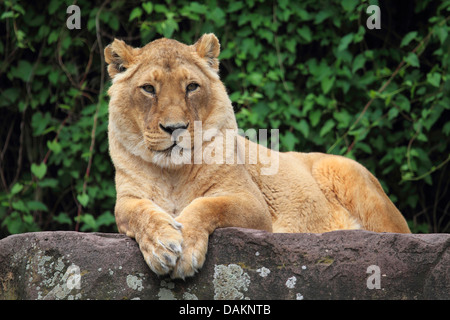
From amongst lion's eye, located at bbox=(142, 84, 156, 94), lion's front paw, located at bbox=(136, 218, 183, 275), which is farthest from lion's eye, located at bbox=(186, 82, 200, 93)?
lion's front paw, located at bbox=(136, 218, 183, 275)

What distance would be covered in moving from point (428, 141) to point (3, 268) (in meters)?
4.26

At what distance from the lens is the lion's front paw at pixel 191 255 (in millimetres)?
2947

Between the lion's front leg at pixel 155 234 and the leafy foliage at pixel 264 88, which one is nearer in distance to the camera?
→ the lion's front leg at pixel 155 234

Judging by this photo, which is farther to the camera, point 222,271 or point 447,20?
point 447,20

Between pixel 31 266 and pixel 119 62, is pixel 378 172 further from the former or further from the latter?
pixel 31 266

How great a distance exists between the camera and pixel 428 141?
6090 mm

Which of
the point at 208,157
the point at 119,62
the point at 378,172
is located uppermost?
the point at 119,62

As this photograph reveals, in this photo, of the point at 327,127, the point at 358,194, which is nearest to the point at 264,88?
the point at 327,127

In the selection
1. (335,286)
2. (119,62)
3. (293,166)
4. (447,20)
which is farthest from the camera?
(447,20)

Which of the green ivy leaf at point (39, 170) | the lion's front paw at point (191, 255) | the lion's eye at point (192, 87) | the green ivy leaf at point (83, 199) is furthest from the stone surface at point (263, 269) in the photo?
the green ivy leaf at point (39, 170)

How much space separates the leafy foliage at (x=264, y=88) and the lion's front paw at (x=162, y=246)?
2932 mm

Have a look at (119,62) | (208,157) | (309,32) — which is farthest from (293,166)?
(309,32)

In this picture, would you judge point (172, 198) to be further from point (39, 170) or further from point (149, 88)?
point (39, 170)

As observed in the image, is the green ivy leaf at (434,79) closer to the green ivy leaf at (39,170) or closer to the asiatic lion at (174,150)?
the asiatic lion at (174,150)
